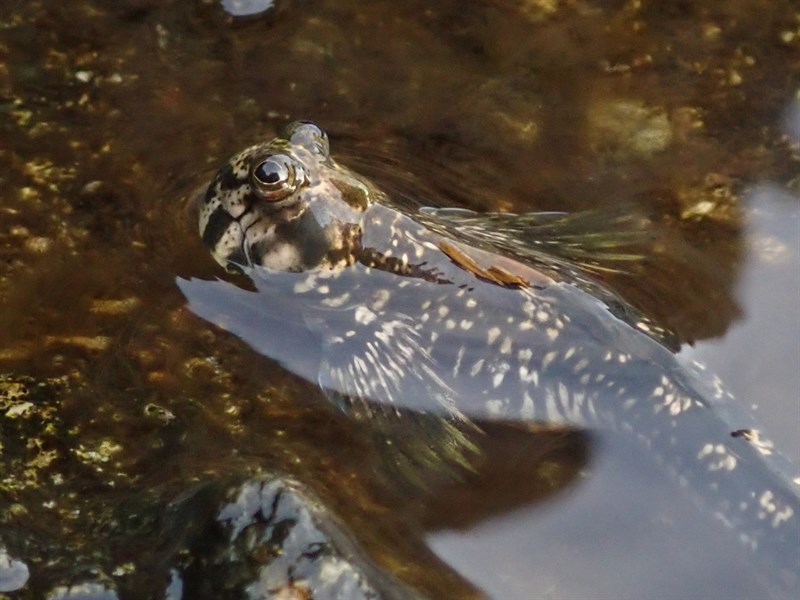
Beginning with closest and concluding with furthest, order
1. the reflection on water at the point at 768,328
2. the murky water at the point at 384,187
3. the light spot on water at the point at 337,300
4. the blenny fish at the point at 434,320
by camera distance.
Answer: the murky water at the point at 384,187 → the blenny fish at the point at 434,320 → the reflection on water at the point at 768,328 → the light spot on water at the point at 337,300

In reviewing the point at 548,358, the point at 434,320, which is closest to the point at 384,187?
the point at 434,320

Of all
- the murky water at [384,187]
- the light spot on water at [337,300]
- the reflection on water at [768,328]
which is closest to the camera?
the murky water at [384,187]

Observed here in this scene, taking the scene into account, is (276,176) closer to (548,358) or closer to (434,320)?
(434,320)

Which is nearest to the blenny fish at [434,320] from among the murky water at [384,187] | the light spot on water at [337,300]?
the light spot on water at [337,300]

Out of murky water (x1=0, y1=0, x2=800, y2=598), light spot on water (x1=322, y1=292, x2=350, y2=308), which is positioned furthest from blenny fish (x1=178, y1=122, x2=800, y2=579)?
murky water (x1=0, y1=0, x2=800, y2=598)

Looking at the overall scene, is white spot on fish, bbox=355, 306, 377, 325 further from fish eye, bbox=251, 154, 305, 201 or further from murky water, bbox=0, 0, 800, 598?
fish eye, bbox=251, 154, 305, 201

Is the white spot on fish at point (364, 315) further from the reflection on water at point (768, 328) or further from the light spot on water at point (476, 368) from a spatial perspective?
the reflection on water at point (768, 328)
